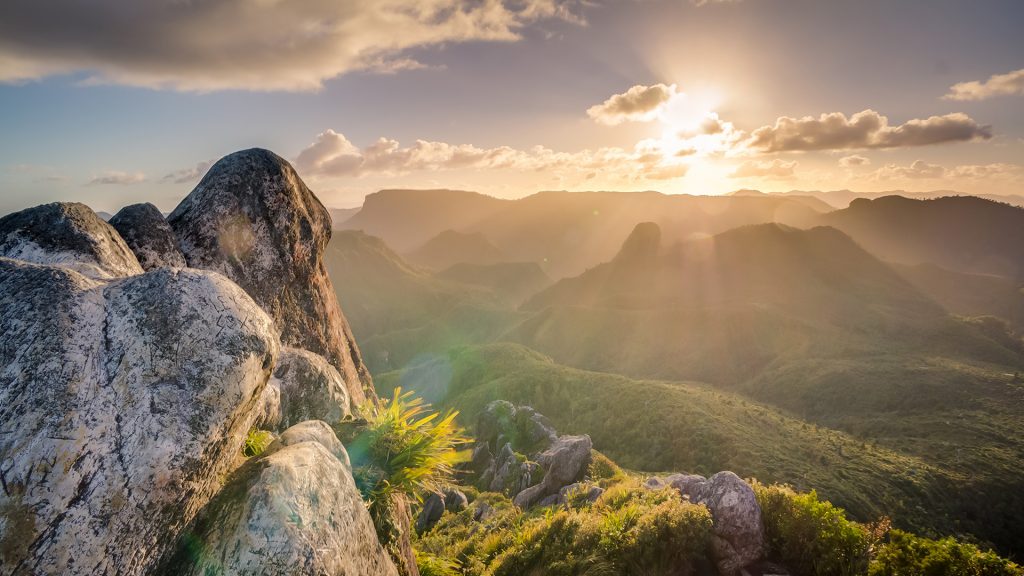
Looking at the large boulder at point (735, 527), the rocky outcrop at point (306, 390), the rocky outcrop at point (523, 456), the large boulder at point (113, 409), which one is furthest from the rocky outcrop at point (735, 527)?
the rocky outcrop at point (523, 456)

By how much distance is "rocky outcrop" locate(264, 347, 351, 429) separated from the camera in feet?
28.0

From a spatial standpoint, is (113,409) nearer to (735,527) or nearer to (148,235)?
(148,235)

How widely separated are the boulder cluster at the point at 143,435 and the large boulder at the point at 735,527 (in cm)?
834

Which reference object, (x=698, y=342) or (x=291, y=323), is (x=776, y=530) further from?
(x=698, y=342)

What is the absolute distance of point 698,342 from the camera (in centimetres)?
12456

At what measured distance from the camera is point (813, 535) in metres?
10.4

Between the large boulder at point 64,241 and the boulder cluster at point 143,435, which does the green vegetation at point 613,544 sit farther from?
the large boulder at point 64,241

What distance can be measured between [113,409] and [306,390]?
494cm

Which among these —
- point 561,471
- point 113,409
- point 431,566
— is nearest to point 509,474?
point 561,471

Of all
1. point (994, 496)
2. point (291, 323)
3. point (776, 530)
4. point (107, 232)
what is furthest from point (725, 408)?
point (107, 232)

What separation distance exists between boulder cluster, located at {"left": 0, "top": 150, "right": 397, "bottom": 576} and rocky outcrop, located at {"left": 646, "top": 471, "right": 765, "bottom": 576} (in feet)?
27.3

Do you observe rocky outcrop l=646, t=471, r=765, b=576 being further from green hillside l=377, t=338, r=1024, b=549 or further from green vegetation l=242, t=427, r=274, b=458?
green hillside l=377, t=338, r=1024, b=549

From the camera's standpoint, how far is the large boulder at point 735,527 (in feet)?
34.3

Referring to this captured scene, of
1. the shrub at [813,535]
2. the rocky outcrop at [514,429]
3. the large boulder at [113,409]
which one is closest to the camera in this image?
the large boulder at [113,409]
